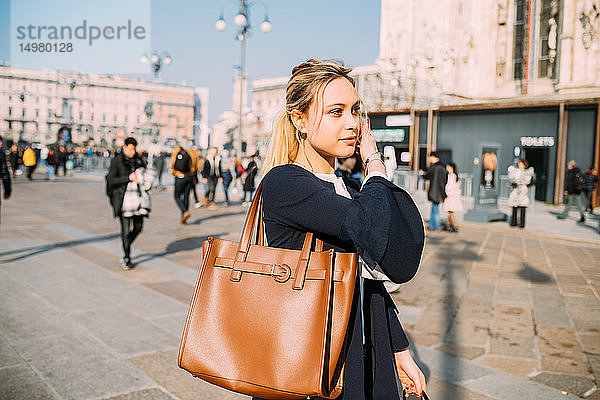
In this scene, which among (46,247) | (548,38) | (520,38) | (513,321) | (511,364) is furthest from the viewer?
(520,38)

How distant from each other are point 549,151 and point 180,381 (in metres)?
19.2

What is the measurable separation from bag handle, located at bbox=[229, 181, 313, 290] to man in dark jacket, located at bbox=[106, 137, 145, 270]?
17.7ft

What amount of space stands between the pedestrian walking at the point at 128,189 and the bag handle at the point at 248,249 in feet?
A: 17.4

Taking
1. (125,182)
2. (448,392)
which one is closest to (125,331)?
(448,392)

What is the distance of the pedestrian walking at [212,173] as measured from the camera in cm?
1517

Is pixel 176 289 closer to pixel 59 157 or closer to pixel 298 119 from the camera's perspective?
pixel 298 119

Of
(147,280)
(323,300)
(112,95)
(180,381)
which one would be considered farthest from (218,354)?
(112,95)

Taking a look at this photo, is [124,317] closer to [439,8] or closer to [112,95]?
[439,8]

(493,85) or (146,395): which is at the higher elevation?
(493,85)

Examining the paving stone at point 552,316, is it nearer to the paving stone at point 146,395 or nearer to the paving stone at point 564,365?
the paving stone at point 564,365

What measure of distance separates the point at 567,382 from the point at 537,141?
18.0m

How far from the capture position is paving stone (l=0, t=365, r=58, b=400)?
2.99m

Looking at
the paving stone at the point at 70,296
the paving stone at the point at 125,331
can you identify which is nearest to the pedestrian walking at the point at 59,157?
the paving stone at the point at 70,296

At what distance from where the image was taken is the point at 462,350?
415cm
